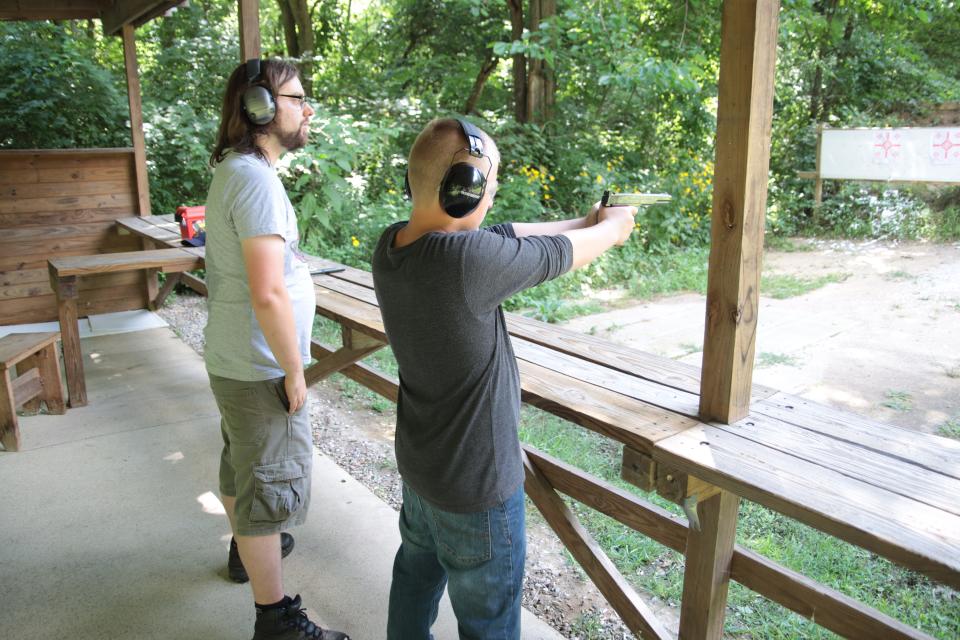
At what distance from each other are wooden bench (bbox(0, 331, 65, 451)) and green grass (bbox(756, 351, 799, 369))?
449cm

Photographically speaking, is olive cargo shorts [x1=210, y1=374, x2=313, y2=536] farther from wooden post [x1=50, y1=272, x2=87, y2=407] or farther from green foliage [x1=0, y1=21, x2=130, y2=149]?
green foliage [x1=0, y1=21, x2=130, y2=149]

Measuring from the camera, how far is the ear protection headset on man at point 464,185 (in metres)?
1.42

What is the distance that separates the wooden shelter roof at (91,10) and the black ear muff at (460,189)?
523cm

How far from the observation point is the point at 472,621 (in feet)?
5.15

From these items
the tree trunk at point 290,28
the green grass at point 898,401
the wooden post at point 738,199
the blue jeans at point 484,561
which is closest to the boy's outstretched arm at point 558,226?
the wooden post at point 738,199

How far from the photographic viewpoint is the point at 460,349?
57.2 inches

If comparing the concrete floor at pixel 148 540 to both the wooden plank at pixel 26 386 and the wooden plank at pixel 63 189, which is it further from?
the wooden plank at pixel 63 189

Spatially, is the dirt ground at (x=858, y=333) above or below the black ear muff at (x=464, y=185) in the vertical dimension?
below

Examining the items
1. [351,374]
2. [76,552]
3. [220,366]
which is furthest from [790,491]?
[76,552]

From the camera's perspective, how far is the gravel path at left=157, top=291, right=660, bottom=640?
8.38 feet

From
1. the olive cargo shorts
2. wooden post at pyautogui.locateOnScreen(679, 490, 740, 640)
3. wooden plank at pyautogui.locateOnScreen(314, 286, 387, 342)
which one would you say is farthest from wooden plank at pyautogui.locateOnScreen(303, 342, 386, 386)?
wooden post at pyautogui.locateOnScreen(679, 490, 740, 640)

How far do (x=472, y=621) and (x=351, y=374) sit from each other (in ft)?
7.08

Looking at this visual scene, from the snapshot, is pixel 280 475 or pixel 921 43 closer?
pixel 280 475

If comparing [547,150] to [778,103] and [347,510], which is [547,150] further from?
[347,510]
